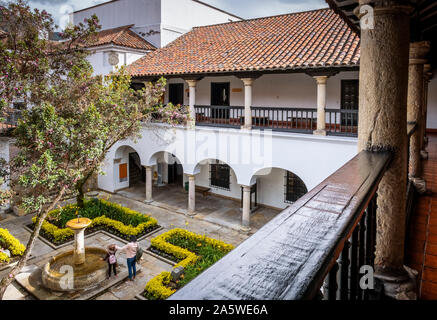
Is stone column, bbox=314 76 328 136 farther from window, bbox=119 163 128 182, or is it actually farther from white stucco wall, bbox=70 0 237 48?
white stucco wall, bbox=70 0 237 48

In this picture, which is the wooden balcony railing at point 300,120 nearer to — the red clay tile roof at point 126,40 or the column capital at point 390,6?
the red clay tile roof at point 126,40

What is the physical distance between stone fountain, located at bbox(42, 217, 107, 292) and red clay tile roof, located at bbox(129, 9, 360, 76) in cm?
735

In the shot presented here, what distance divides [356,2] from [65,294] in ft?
30.5

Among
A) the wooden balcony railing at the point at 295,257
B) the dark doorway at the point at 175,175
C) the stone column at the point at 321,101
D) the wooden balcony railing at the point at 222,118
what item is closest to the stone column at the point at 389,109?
the wooden balcony railing at the point at 295,257

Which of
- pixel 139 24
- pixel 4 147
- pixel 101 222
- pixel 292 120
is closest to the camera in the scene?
pixel 292 120

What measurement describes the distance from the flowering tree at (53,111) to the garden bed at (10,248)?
1.57 metres

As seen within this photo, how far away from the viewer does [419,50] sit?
16.3ft

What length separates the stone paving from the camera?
8.88 metres

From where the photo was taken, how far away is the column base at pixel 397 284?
224 centimetres

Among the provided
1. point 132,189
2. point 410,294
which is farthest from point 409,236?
point 132,189

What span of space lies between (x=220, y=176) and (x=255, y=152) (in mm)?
4839

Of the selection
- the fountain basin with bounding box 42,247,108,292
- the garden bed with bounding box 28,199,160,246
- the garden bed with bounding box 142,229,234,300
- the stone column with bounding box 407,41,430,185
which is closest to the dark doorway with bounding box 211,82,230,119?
the garden bed with bounding box 28,199,160,246

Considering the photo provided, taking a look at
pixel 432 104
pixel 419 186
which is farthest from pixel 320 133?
pixel 432 104

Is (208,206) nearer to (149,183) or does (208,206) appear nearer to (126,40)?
(149,183)
